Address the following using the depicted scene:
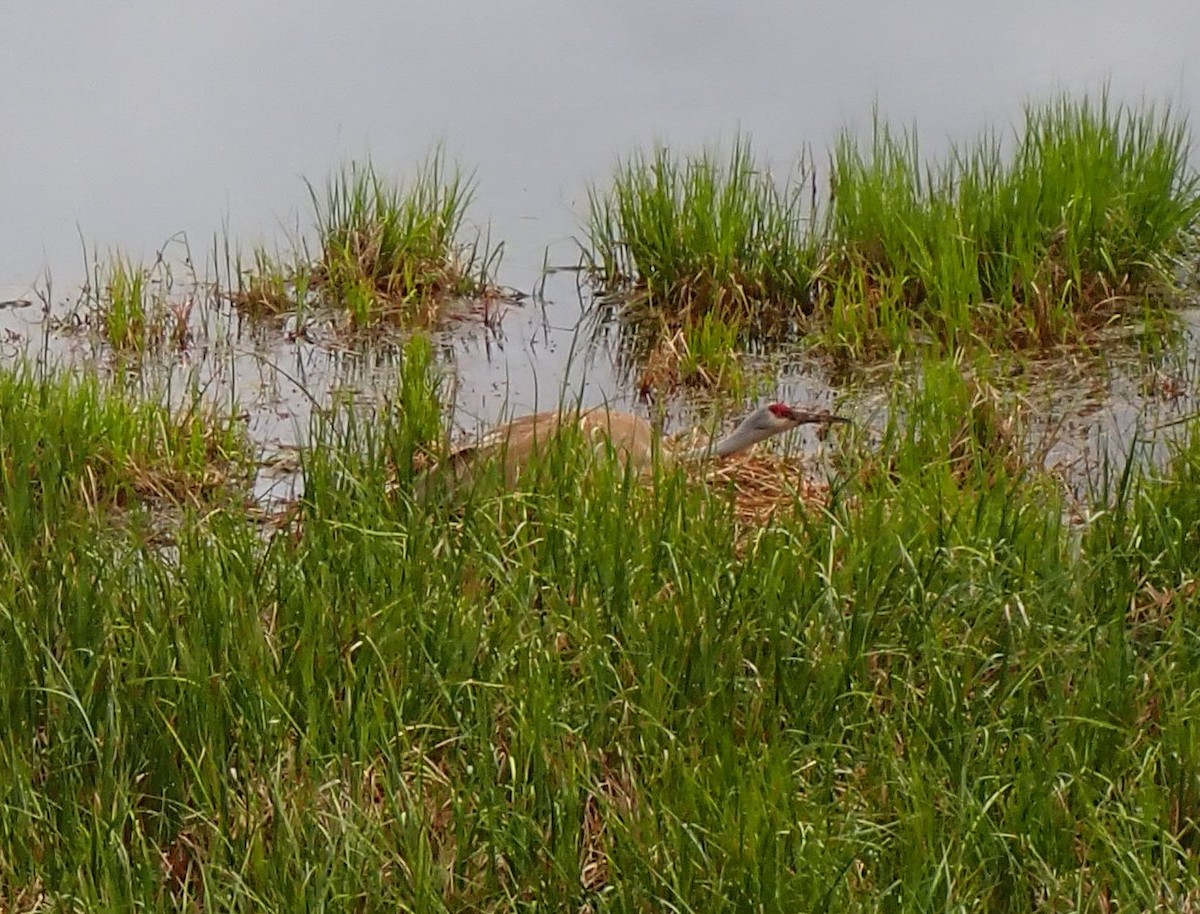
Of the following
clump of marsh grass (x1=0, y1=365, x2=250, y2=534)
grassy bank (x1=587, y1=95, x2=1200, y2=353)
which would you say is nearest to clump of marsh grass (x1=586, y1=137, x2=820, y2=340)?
grassy bank (x1=587, y1=95, x2=1200, y2=353)

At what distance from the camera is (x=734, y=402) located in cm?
618

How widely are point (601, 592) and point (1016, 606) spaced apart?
810mm

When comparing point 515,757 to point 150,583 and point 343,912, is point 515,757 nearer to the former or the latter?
point 343,912

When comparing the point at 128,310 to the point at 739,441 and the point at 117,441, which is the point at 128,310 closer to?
the point at 117,441

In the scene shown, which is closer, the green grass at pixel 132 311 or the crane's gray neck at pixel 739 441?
the crane's gray neck at pixel 739 441

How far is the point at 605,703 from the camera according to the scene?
11.3 ft

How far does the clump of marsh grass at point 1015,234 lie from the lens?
6.51 meters

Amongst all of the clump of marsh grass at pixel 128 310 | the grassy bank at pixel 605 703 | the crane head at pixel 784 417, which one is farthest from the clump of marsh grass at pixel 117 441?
the crane head at pixel 784 417

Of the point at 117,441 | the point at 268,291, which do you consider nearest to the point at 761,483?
the point at 117,441

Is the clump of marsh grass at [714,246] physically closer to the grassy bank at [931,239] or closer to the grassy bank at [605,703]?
the grassy bank at [931,239]

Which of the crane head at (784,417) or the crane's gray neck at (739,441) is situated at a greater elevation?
the crane head at (784,417)

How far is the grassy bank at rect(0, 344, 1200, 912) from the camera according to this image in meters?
3.06

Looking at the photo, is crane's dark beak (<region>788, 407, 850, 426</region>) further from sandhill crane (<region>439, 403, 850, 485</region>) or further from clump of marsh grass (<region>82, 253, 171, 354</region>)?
clump of marsh grass (<region>82, 253, 171, 354</region>)

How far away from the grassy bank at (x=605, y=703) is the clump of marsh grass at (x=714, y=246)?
2.65 metres
